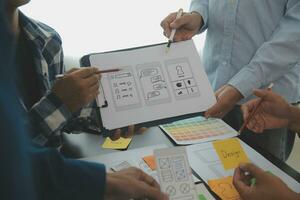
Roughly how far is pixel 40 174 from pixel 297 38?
36.9 inches

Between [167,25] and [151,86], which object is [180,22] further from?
[151,86]

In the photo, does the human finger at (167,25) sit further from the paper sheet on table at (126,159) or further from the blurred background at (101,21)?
the blurred background at (101,21)

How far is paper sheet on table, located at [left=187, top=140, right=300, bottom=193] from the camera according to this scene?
945 millimetres

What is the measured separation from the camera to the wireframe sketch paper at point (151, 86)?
953 mm

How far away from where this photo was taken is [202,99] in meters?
0.99

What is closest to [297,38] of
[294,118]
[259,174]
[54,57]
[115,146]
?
[294,118]

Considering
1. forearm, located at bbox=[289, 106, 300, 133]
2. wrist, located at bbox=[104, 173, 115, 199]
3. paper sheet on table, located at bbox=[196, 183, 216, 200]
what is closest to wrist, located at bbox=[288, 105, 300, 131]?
forearm, located at bbox=[289, 106, 300, 133]

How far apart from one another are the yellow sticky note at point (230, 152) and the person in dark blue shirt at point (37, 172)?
290 mm

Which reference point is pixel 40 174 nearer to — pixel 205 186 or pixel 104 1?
pixel 205 186

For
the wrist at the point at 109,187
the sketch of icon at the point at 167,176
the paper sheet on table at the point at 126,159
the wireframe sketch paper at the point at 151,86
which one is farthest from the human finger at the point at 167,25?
the wrist at the point at 109,187

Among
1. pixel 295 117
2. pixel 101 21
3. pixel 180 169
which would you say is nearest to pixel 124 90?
pixel 180 169

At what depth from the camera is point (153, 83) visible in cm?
100

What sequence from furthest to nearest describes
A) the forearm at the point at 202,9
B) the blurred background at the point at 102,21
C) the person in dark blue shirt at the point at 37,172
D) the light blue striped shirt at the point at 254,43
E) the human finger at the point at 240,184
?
the blurred background at the point at 102,21
the forearm at the point at 202,9
the light blue striped shirt at the point at 254,43
the human finger at the point at 240,184
the person in dark blue shirt at the point at 37,172

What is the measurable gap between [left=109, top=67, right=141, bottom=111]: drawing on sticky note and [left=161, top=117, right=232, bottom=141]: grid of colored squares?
0.79 feet
